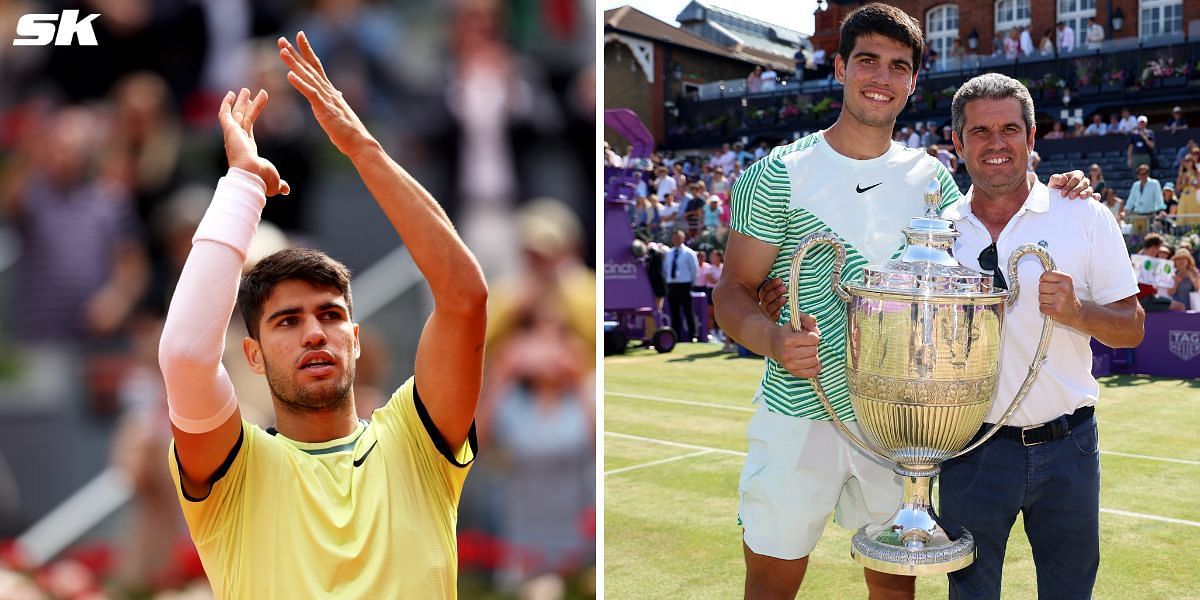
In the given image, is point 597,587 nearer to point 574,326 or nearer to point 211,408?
point 574,326

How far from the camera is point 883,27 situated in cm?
247

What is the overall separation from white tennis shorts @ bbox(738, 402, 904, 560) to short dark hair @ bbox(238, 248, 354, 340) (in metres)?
1.11

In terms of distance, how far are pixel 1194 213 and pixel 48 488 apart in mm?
13531

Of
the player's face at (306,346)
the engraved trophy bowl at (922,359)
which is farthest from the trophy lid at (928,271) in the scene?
the player's face at (306,346)

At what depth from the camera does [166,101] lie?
427cm

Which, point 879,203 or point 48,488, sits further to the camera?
point 48,488

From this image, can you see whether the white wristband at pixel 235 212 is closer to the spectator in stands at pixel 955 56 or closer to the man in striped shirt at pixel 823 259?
the man in striped shirt at pixel 823 259

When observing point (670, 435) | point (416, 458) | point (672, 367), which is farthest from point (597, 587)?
point (672, 367)

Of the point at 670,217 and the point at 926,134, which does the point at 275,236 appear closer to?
the point at 670,217

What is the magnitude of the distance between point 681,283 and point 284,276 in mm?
11994

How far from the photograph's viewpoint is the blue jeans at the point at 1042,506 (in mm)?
2650

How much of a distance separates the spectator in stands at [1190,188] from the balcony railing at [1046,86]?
30.6 ft

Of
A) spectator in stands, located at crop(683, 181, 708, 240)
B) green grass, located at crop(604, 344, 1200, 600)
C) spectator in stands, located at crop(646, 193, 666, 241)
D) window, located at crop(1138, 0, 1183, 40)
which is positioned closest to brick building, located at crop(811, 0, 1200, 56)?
window, located at crop(1138, 0, 1183, 40)

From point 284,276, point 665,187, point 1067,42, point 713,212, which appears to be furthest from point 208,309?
point 1067,42
